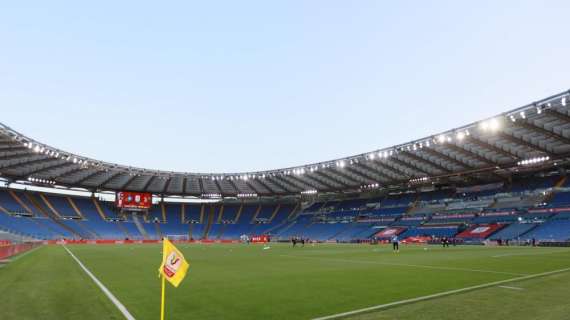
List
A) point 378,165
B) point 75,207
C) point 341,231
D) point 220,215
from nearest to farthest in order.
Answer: point 378,165, point 341,231, point 75,207, point 220,215

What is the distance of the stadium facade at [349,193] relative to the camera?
5075 centimetres

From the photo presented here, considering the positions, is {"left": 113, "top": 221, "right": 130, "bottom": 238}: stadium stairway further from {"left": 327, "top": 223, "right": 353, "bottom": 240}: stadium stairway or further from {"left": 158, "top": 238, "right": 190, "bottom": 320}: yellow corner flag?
{"left": 158, "top": 238, "right": 190, "bottom": 320}: yellow corner flag

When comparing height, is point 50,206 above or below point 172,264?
above

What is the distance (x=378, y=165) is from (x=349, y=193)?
2945 centimetres

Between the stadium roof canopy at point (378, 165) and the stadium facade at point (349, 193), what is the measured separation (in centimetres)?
20

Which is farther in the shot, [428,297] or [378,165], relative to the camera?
[378,165]

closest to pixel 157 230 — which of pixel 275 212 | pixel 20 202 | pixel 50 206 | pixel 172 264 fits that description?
pixel 50 206

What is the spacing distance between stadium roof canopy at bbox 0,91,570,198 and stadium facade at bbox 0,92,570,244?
195 millimetres

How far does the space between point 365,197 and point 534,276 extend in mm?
79500

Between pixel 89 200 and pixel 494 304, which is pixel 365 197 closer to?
pixel 89 200

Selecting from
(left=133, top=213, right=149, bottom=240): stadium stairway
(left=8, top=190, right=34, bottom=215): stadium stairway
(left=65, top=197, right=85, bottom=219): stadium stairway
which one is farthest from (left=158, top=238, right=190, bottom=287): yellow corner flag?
(left=65, top=197, right=85, bottom=219): stadium stairway

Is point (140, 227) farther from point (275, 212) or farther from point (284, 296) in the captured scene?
point (284, 296)

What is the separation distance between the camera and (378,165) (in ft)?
228

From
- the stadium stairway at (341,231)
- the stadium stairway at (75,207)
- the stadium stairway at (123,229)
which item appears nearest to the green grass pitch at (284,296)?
the stadium stairway at (341,231)
